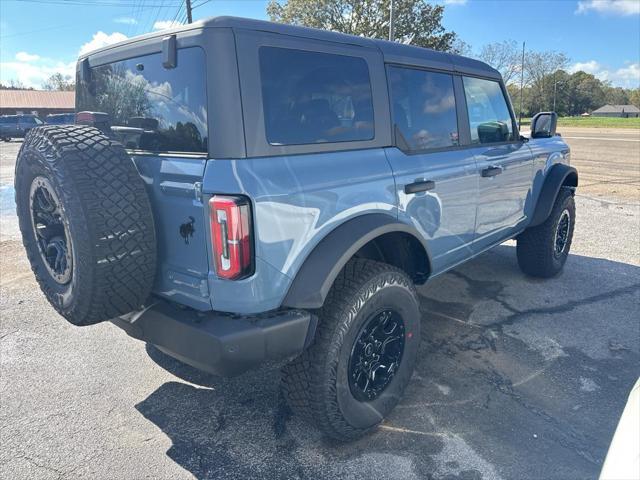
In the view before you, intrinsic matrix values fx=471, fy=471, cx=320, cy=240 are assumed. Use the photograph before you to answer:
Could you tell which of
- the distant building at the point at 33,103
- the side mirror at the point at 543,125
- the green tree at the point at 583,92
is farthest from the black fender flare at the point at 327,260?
the green tree at the point at 583,92

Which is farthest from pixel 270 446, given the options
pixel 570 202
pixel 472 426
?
pixel 570 202

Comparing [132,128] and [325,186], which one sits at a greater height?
[132,128]

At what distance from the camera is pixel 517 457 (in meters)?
2.40

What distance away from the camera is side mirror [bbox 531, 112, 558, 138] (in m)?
4.45

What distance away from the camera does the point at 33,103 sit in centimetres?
5597

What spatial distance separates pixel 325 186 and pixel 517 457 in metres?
1.68

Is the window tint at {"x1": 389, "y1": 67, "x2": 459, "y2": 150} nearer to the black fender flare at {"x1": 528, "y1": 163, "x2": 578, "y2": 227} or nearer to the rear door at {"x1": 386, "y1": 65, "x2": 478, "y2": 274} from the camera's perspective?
the rear door at {"x1": 386, "y1": 65, "x2": 478, "y2": 274}

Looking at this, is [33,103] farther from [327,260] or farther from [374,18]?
[327,260]

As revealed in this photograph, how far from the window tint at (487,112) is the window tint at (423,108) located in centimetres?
28

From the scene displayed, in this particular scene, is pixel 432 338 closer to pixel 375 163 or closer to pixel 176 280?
pixel 375 163

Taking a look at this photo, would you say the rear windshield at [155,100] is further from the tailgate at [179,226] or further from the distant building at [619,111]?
the distant building at [619,111]

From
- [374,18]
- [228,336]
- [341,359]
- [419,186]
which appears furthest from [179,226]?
[374,18]

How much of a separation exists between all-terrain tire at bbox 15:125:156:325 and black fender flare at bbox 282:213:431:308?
2.22ft

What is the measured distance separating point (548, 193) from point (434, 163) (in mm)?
2080
